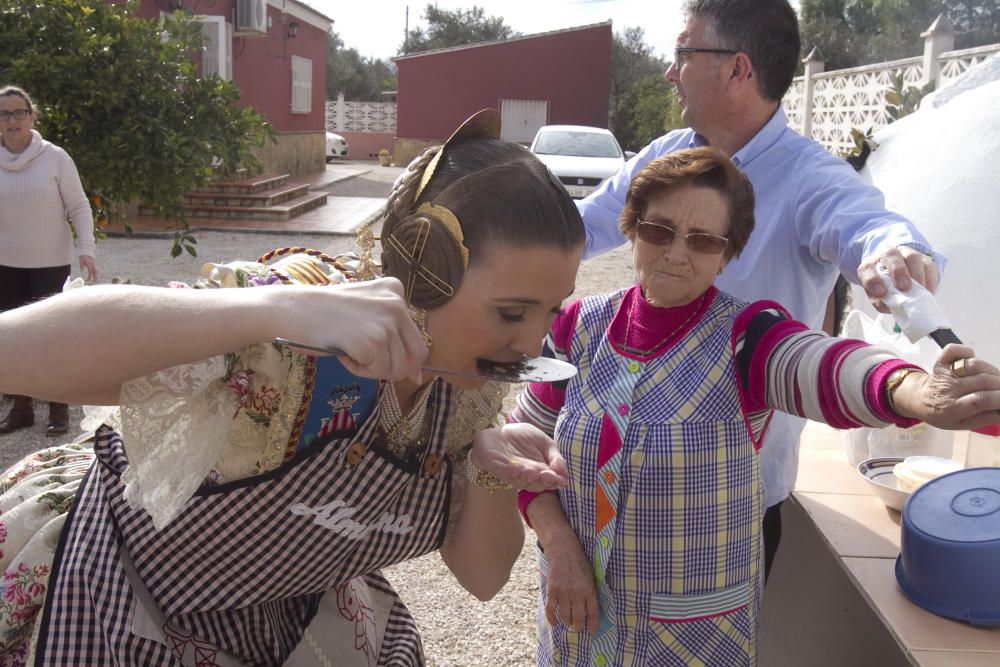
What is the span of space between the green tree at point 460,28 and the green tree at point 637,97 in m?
9.19

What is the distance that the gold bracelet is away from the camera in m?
1.61

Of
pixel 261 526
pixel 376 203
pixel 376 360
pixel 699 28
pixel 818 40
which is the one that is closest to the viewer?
pixel 376 360

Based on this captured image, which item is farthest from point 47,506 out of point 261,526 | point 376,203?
point 376,203

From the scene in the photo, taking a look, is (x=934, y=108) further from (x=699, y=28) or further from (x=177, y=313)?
(x=177, y=313)

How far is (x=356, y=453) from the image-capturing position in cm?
137

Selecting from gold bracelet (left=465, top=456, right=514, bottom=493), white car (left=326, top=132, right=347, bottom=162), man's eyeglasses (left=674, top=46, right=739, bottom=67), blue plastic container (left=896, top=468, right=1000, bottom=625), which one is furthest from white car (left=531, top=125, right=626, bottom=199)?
white car (left=326, top=132, right=347, bottom=162)

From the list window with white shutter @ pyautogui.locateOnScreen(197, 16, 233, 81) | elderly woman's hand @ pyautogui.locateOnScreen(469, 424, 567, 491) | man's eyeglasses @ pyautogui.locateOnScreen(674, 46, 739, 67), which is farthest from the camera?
window with white shutter @ pyautogui.locateOnScreen(197, 16, 233, 81)

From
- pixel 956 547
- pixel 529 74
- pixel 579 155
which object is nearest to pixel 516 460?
pixel 956 547

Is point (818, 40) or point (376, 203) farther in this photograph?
point (818, 40)

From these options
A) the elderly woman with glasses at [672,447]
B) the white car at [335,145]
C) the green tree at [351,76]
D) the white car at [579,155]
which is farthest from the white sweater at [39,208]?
the green tree at [351,76]

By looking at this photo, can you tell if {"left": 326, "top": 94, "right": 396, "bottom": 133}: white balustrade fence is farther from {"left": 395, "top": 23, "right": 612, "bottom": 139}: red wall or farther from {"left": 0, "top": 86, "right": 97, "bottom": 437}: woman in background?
{"left": 0, "top": 86, "right": 97, "bottom": 437}: woman in background

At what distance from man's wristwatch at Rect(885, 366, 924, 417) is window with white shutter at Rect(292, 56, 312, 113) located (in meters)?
21.2

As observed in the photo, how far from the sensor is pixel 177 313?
43.0 inches

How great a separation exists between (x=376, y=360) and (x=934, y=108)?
5.20 meters
